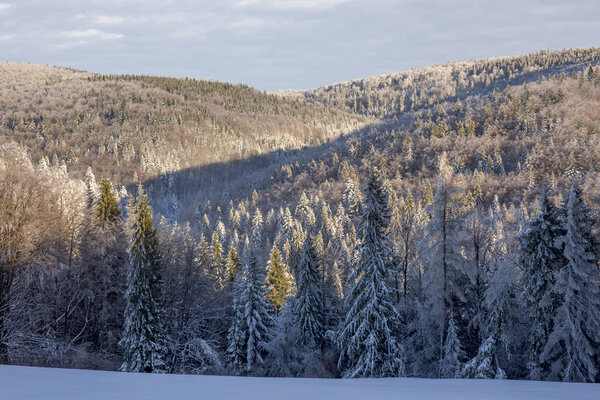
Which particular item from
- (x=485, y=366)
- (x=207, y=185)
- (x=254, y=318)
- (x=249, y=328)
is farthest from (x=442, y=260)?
(x=207, y=185)

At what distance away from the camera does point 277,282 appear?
125ft

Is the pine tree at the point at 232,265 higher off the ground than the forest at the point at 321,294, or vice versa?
the forest at the point at 321,294

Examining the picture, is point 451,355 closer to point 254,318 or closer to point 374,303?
point 374,303

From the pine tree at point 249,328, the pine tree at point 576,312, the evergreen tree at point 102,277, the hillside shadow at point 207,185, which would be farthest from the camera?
the hillside shadow at point 207,185

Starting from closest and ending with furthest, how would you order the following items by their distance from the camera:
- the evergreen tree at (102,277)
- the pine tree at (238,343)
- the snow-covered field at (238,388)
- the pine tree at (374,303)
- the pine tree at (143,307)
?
the snow-covered field at (238,388) → the pine tree at (374,303) → the pine tree at (143,307) → the evergreen tree at (102,277) → the pine tree at (238,343)

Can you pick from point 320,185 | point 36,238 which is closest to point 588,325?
point 36,238

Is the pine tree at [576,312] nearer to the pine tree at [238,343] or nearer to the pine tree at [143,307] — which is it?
the pine tree at [238,343]

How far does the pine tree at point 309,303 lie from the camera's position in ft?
98.8

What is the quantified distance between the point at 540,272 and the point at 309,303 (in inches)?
609

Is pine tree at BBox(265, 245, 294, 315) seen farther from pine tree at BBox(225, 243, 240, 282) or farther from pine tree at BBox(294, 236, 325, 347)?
pine tree at BBox(225, 243, 240, 282)

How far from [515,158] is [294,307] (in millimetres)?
105796

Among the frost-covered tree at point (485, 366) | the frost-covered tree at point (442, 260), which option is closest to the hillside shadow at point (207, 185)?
the frost-covered tree at point (442, 260)

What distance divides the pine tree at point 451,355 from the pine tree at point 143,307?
15056 millimetres

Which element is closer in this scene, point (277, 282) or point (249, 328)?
point (249, 328)
